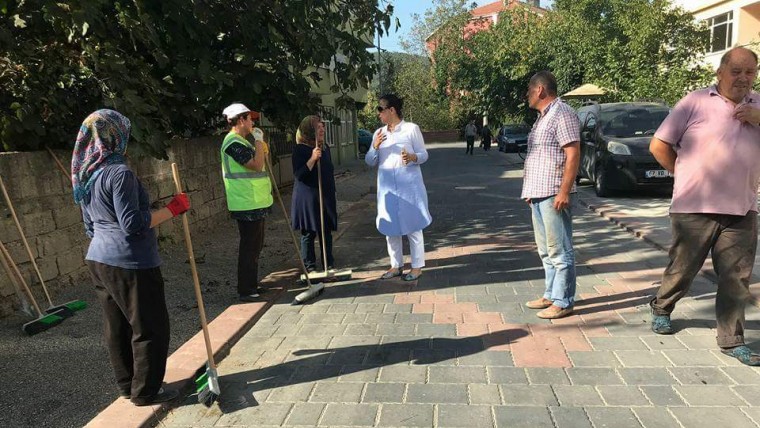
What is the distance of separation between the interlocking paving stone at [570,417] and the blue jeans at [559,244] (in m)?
1.48

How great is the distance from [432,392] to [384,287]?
7.23ft

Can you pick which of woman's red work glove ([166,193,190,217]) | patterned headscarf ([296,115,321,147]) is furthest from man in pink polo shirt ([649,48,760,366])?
patterned headscarf ([296,115,321,147])

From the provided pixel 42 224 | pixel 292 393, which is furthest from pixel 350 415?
pixel 42 224

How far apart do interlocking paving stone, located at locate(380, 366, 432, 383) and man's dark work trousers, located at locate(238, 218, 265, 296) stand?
2062 millimetres

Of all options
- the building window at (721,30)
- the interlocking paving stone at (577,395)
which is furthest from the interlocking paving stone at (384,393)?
the building window at (721,30)

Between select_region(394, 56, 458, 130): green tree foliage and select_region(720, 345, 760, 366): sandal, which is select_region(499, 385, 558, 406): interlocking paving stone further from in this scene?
→ select_region(394, 56, 458, 130): green tree foliage

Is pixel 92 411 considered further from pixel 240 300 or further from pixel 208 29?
pixel 208 29

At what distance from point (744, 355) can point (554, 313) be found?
4.27 ft

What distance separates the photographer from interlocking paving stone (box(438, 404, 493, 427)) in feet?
9.28

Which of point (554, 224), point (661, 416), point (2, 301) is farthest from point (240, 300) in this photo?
point (661, 416)

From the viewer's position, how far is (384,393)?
3.18 meters

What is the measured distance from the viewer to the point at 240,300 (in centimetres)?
510

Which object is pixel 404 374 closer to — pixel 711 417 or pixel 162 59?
pixel 711 417

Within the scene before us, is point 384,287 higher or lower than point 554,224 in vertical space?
lower
